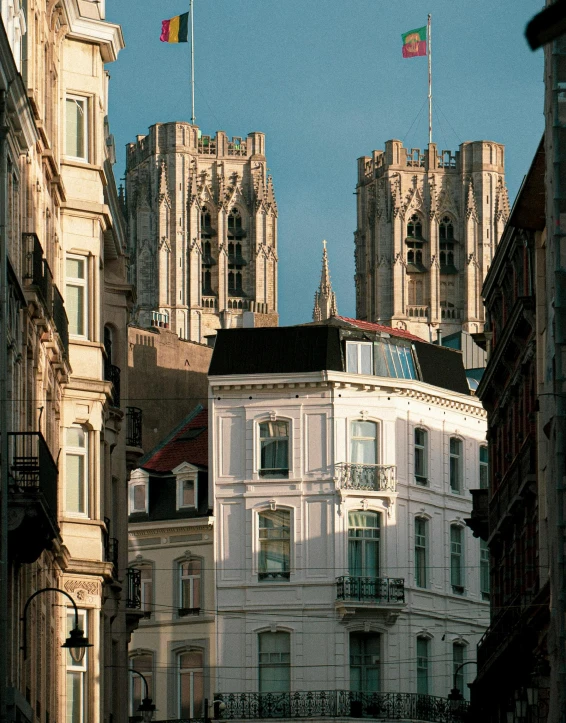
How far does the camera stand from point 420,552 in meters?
63.3

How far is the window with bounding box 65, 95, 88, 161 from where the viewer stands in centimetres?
4041

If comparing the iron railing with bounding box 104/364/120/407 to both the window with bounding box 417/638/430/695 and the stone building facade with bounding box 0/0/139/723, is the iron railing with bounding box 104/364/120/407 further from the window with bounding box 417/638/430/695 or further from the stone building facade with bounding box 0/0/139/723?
the window with bounding box 417/638/430/695

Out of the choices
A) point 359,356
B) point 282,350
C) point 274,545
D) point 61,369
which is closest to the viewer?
point 61,369

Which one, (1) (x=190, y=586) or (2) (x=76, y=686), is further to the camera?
(1) (x=190, y=586)

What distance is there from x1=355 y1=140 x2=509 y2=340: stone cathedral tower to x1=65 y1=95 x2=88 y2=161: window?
108774 mm

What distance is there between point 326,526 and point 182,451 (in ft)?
24.2

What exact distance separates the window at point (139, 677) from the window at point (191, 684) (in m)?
0.90

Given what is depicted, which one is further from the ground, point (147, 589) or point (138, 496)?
point (138, 496)

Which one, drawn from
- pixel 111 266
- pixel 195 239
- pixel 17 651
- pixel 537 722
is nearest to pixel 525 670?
pixel 537 722

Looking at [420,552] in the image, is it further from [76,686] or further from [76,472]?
[76,686]

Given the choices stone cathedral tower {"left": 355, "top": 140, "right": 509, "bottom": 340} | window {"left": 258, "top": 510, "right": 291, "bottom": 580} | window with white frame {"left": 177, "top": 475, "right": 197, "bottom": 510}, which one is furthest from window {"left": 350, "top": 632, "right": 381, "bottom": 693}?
stone cathedral tower {"left": 355, "top": 140, "right": 509, "bottom": 340}

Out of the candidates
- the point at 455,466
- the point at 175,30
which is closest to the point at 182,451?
the point at 455,466

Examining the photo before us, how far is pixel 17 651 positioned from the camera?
31281 mm

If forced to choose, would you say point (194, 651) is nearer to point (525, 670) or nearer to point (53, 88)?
point (525, 670)
